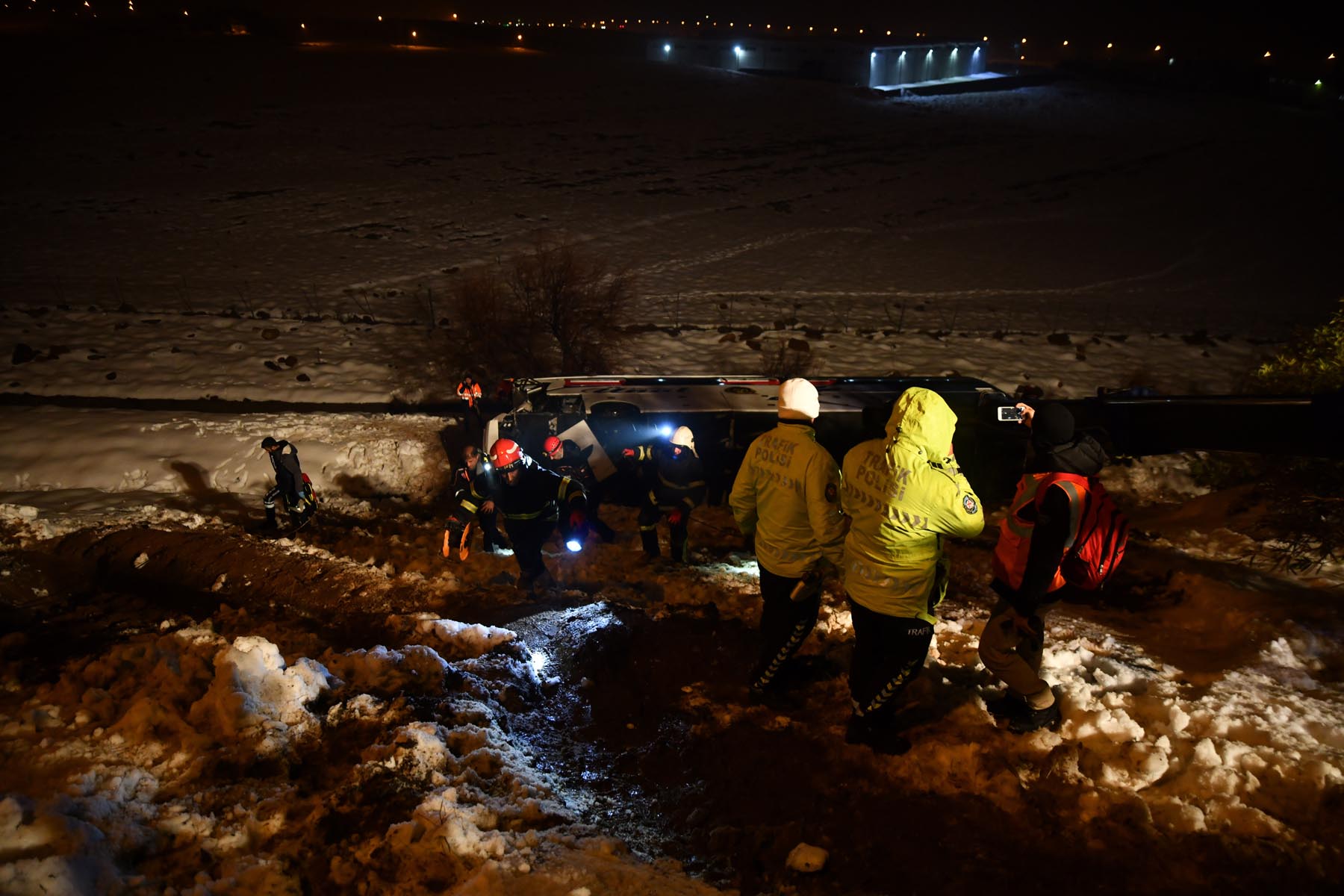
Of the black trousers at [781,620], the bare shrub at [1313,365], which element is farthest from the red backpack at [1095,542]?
the bare shrub at [1313,365]

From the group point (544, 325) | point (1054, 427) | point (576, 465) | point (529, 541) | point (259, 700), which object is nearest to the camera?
point (1054, 427)

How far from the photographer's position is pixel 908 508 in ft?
10.9

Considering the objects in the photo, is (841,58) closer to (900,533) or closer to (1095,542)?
(1095,542)

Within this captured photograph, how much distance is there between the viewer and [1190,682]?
4.28m

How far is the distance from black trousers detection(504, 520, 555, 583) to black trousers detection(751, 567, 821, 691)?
8.11 feet

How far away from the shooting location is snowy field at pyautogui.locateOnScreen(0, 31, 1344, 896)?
322 centimetres

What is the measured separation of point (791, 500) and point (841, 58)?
57.1 metres

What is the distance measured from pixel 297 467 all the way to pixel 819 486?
6247 mm

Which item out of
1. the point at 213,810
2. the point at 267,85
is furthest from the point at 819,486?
the point at 267,85

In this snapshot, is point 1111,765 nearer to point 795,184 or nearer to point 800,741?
point 800,741

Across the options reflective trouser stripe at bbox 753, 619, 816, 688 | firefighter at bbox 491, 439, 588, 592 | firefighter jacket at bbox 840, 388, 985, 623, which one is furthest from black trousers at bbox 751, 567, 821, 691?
firefighter at bbox 491, 439, 588, 592

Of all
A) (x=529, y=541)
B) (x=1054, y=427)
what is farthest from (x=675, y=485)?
(x=1054, y=427)

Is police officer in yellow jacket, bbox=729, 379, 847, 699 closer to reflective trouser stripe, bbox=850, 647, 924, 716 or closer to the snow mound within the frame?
reflective trouser stripe, bbox=850, 647, 924, 716

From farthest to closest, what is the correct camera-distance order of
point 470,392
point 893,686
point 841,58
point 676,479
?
point 841,58, point 470,392, point 676,479, point 893,686
